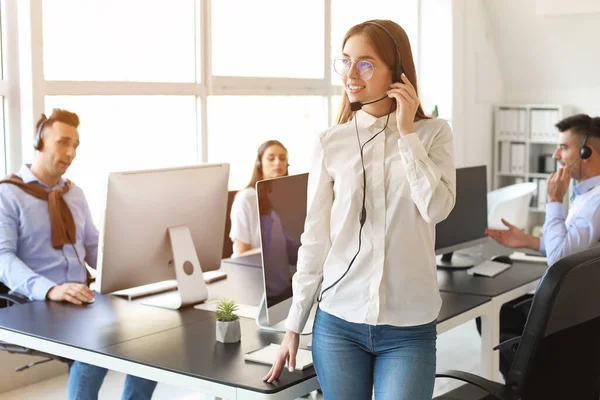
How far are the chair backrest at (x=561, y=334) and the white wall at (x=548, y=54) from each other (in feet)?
18.5

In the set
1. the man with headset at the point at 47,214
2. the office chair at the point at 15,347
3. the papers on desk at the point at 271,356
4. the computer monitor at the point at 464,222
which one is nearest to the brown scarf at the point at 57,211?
the man with headset at the point at 47,214

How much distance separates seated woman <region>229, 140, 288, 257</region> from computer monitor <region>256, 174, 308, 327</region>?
1.65 m

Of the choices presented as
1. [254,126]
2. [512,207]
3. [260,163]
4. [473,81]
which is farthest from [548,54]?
[260,163]

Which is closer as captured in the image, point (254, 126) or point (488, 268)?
point (488, 268)

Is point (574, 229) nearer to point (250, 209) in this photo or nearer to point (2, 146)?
point (250, 209)

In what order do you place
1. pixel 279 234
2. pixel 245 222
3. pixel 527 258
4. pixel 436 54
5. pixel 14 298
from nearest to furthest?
pixel 279 234, pixel 14 298, pixel 527 258, pixel 245 222, pixel 436 54

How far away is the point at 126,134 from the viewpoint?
190 inches

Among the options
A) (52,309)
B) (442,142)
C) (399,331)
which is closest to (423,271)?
(399,331)

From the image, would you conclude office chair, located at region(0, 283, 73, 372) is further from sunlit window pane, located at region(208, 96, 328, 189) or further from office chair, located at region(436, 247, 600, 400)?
sunlit window pane, located at region(208, 96, 328, 189)

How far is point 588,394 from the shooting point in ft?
7.50

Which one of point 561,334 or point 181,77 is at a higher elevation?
point 181,77

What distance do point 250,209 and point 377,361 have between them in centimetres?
253

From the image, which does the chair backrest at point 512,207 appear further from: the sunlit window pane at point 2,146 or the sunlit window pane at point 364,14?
the sunlit window pane at point 2,146

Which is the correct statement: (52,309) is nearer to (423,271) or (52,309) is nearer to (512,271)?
(423,271)
